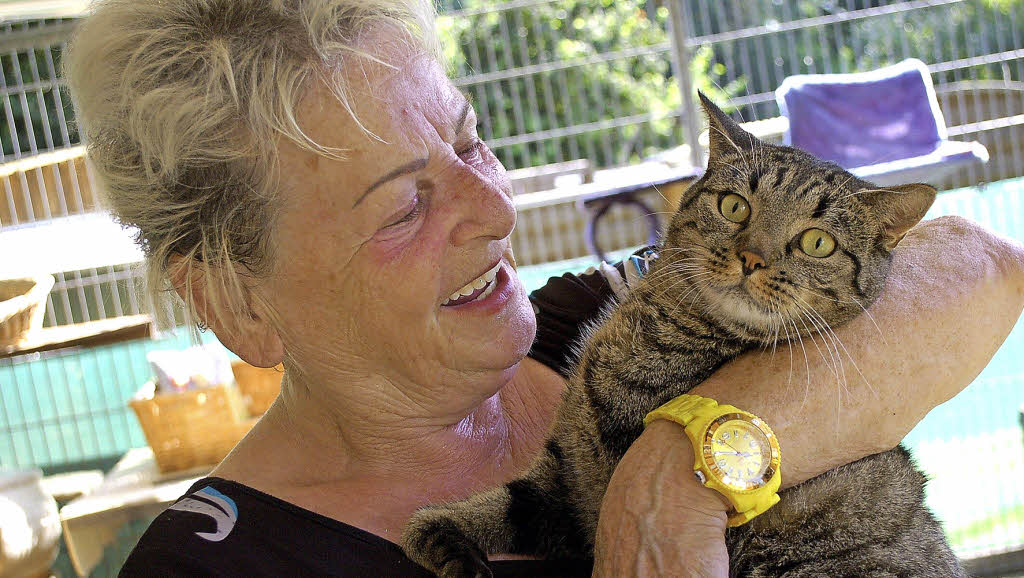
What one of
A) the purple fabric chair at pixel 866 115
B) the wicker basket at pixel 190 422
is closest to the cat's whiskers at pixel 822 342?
the wicker basket at pixel 190 422

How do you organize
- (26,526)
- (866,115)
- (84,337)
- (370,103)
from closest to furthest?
(370,103) → (26,526) → (84,337) → (866,115)

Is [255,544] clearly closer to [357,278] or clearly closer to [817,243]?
[357,278]

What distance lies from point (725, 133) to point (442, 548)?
0.82 m

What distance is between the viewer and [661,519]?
106cm

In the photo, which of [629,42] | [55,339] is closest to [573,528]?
[55,339]

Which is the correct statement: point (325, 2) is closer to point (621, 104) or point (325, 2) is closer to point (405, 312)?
point (405, 312)

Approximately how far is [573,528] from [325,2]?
0.84 metres

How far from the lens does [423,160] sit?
1.21 m

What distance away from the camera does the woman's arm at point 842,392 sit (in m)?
1.06

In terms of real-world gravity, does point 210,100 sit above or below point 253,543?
above

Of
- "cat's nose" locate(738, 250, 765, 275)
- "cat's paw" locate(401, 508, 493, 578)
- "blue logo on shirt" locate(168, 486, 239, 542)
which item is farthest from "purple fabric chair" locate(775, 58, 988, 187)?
"blue logo on shirt" locate(168, 486, 239, 542)

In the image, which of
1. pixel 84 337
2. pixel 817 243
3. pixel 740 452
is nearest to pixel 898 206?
pixel 817 243

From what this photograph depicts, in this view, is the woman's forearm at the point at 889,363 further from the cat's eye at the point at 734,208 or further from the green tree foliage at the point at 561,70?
the green tree foliage at the point at 561,70

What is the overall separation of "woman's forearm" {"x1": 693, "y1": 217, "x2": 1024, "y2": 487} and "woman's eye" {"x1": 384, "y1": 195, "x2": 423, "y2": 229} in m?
0.46
